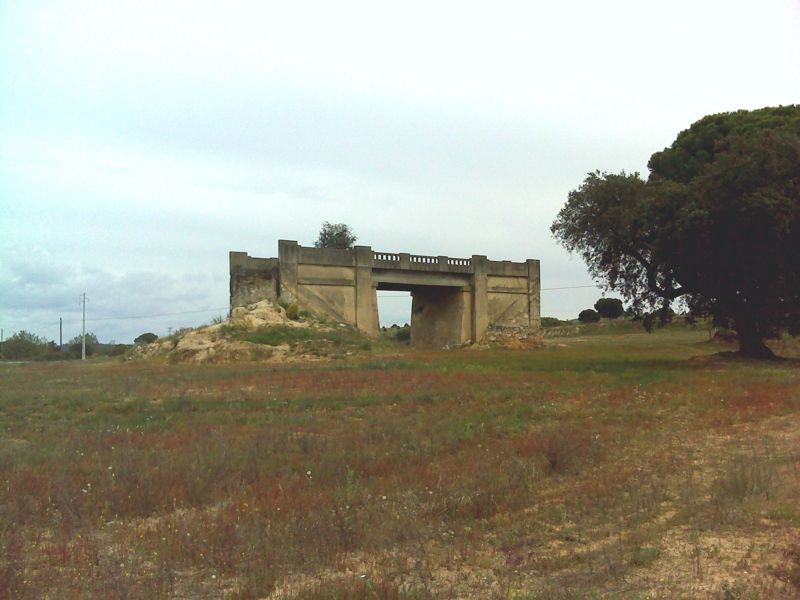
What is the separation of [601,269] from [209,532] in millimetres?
26101

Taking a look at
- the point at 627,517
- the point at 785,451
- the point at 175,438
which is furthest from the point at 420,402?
the point at 627,517

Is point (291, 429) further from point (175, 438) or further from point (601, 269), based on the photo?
point (601, 269)

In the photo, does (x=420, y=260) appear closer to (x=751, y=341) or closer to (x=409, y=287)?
(x=409, y=287)

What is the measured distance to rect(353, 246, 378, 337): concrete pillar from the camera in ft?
146

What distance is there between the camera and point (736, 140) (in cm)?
2656

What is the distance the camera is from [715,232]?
26172 millimetres

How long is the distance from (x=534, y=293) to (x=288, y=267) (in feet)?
63.4

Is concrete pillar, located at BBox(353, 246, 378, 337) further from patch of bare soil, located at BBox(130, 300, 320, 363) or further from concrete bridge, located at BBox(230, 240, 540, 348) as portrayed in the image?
patch of bare soil, located at BBox(130, 300, 320, 363)

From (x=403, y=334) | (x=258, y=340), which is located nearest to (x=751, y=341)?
(x=258, y=340)

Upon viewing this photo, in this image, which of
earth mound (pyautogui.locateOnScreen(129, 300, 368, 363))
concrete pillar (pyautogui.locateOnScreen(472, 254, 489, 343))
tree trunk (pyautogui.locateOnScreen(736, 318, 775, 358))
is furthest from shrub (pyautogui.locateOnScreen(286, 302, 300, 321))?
tree trunk (pyautogui.locateOnScreen(736, 318, 775, 358))

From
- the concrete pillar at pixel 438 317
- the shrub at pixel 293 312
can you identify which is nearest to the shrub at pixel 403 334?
the concrete pillar at pixel 438 317

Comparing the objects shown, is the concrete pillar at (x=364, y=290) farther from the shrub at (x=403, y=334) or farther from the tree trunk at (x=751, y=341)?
the shrub at (x=403, y=334)

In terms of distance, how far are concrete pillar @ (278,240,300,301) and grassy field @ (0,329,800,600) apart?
24.6 m

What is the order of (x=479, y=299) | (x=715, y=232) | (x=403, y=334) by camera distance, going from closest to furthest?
(x=715, y=232) → (x=479, y=299) → (x=403, y=334)
